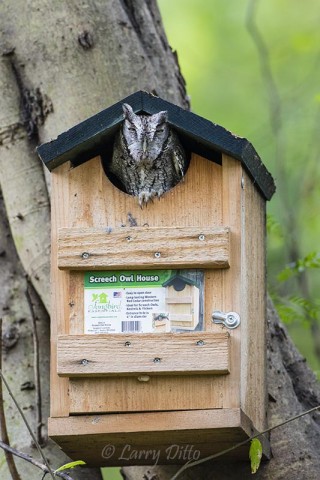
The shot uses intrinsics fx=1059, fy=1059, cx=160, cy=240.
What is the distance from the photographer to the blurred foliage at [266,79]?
28.1 feet

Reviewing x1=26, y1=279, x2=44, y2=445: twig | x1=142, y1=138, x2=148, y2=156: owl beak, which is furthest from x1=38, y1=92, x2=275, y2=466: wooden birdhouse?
x1=26, y1=279, x2=44, y2=445: twig

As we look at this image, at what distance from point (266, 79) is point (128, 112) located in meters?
4.43

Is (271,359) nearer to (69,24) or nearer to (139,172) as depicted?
(139,172)

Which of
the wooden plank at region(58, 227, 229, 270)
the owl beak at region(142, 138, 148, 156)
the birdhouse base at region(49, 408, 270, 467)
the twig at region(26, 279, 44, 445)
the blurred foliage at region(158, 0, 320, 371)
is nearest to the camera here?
the birdhouse base at region(49, 408, 270, 467)

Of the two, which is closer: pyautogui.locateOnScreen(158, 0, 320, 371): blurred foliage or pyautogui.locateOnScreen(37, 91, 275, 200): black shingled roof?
pyautogui.locateOnScreen(37, 91, 275, 200): black shingled roof

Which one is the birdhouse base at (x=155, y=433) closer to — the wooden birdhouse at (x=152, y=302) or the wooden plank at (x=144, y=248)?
the wooden birdhouse at (x=152, y=302)

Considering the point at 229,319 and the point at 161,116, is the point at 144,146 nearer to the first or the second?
the point at 161,116

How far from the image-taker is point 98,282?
4.18m

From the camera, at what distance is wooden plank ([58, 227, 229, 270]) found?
4086 mm

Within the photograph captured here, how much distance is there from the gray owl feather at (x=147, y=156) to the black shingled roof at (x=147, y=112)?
0.14 ft

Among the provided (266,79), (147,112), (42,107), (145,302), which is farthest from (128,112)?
(266,79)

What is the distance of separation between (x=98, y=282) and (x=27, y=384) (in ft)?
4.16

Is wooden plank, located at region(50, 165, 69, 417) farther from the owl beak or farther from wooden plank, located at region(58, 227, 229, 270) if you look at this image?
the owl beak

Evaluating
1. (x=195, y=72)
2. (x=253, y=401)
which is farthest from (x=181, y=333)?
(x=195, y=72)
